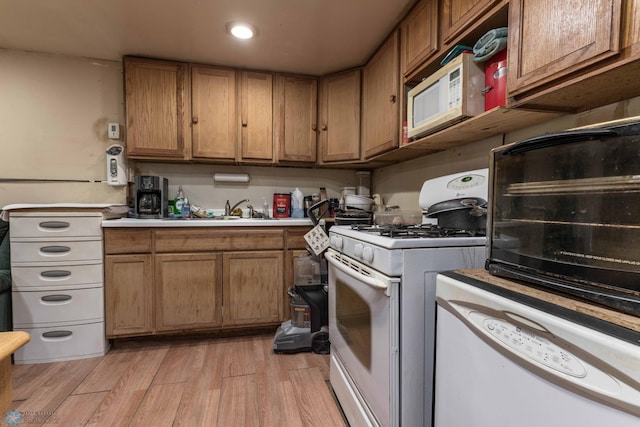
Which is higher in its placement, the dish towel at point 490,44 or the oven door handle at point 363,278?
the dish towel at point 490,44

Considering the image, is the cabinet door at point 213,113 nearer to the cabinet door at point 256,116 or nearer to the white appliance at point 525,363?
the cabinet door at point 256,116

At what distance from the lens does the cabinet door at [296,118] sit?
2557 millimetres

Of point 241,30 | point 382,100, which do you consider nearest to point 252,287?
point 382,100

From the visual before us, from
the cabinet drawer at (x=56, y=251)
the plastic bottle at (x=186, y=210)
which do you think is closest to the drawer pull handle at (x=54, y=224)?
the cabinet drawer at (x=56, y=251)

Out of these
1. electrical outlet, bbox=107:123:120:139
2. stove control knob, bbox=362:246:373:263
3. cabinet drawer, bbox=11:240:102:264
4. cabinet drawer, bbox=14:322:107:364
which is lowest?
cabinet drawer, bbox=14:322:107:364

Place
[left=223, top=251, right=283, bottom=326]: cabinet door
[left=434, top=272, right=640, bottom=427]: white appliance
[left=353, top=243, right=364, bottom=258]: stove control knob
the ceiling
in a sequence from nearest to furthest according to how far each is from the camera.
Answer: [left=434, top=272, right=640, bottom=427]: white appliance → [left=353, top=243, right=364, bottom=258]: stove control knob → the ceiling → [left=223, top=251, right=283, bottom=326]: cabinet door

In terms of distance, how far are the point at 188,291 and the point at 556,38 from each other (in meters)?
2.39

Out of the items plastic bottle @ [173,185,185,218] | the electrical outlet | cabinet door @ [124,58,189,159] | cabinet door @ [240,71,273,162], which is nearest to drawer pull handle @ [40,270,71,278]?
plastic bottle @ [173,185,185,218]

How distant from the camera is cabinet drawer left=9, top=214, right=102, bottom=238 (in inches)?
74.2

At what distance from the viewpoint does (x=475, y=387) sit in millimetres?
705

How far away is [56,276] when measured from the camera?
195 cm

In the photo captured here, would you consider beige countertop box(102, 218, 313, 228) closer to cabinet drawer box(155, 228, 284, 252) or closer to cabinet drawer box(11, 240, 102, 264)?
cabinet drawer box(155, 228, 284, 252)

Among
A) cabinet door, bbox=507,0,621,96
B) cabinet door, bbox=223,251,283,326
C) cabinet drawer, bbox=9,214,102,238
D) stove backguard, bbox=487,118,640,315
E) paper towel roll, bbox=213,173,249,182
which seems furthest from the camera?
paper towel roll, bbox=213,173,249,182

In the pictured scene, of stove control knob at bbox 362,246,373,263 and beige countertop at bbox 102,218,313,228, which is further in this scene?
beige countertop at bbox 102,218,313,228
